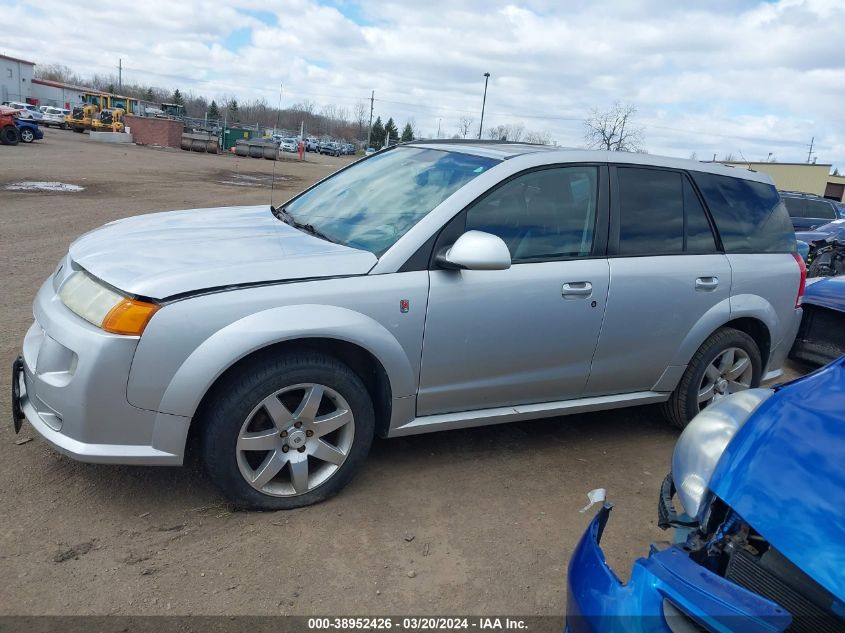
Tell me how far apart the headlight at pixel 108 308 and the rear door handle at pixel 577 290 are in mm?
2050

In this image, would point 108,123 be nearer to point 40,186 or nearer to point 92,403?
point 40,186

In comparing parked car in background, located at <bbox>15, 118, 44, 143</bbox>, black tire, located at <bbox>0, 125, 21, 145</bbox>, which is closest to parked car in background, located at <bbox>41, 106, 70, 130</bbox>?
parked car in background, located at <bbox>15, 118, 44, 143</bbox>

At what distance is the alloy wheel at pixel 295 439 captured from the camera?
2.95 metres

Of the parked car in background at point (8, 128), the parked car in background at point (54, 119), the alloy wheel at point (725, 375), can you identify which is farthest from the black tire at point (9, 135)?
the alloy wheel at point (725, 375)

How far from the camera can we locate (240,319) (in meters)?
2.77

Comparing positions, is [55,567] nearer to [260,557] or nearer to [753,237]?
[260,557]

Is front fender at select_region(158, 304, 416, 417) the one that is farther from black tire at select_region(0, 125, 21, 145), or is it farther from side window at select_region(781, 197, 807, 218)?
black tire at select_region(0, 125, 21, 145)

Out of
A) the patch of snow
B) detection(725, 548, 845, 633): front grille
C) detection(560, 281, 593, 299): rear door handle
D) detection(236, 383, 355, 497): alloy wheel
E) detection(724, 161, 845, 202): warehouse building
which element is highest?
detection(724, 161, 845, 202): warehouse building

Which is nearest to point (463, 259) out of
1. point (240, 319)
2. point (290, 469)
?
point (240, 319)

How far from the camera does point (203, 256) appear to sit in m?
3.00

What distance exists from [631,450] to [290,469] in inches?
91.1

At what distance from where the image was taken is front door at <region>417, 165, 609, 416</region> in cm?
327

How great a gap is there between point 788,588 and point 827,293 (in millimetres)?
5285

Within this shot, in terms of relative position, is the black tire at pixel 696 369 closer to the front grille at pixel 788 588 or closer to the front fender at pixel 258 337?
the front fender at pixel 258 337
